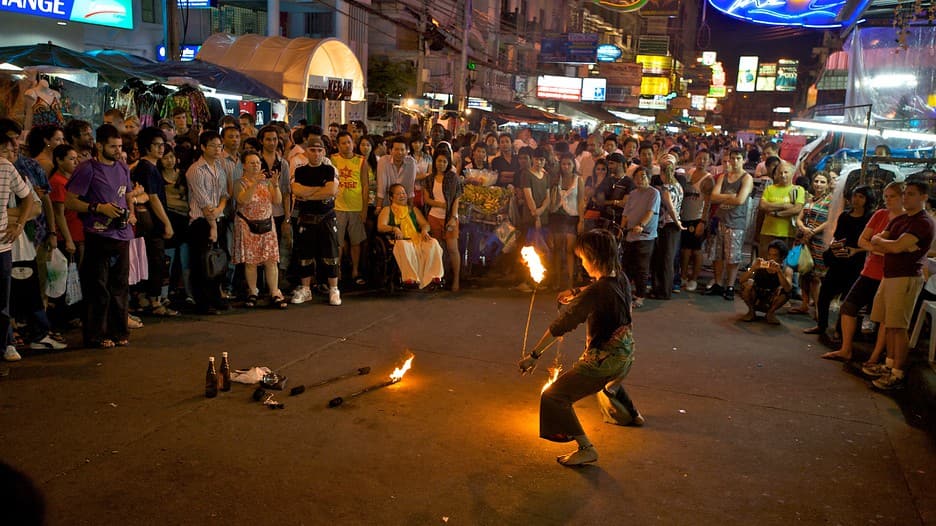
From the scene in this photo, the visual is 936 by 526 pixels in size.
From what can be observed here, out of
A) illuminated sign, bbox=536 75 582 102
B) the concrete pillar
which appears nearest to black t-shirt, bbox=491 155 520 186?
the concrete pillar

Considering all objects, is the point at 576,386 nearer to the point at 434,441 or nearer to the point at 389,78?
the point at 434,441

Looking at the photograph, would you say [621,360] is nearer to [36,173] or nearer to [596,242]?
[596,242]

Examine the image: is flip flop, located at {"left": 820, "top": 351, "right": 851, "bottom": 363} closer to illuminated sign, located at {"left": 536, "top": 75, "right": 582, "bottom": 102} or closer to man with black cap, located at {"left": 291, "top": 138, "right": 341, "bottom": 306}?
man with black cap, located at {"left": 291, "top": 138, "right": 341, "bottom": 306}

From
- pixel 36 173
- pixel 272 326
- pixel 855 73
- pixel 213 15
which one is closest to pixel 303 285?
pixel 272 326

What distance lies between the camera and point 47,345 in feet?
22.1

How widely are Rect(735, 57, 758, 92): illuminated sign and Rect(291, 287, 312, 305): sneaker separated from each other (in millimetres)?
58584

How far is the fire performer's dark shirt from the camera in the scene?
487 centimetres

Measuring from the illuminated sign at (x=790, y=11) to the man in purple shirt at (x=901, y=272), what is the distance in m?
3.56

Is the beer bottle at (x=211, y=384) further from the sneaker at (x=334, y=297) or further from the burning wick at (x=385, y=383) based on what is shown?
the sneaker at (x=334, y=297)

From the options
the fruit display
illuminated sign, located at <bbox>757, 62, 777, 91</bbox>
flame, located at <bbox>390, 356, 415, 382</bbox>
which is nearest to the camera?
flame, located at <bbox>390, 356, 415, 382</bbox>

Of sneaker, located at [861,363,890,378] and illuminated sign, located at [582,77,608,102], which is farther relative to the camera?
illuminated sign, located at [582,77,608,102]

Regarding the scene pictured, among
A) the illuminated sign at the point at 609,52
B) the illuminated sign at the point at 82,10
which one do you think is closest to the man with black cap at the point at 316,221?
the illuminated sign at the point at 82,10

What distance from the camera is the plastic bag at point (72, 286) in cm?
717

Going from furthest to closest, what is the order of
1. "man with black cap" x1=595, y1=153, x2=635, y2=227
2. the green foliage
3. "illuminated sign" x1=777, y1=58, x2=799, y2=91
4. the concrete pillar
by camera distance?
"illuminated sign" x1=777, y1=58, x2=799, y2=91
the green foliage
the concrete pillar
"man with black cap" x1=595, y1=153, x2=635, y2=227
